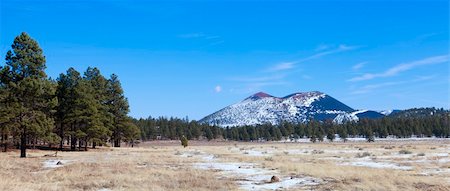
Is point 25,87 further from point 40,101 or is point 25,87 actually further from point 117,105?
point 117,105

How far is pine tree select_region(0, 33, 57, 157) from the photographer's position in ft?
116

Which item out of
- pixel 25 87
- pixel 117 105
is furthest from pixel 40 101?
pixel 117 105

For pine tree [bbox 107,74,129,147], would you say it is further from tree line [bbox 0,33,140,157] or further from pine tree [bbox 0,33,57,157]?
pine tree [bbox 0,33,57,157]

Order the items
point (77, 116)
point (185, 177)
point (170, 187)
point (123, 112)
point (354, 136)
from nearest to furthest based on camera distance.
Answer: point (170, 187) → point (185, 177) → point (77, 116) → point (123, 112) → point (354, 136)

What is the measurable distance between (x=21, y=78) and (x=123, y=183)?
2242cm

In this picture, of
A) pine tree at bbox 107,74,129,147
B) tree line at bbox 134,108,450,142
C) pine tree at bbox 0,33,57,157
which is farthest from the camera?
tree line at bbox 134,108,450,142

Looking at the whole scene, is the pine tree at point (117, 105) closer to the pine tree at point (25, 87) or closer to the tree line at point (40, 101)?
the tree line at point (40, 101)

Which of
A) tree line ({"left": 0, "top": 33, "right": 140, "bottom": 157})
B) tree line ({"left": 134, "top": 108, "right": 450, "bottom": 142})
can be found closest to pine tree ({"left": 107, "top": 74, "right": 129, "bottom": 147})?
tree line ({"left": 0, "top": 33, "right": 140, "bottom": 157})

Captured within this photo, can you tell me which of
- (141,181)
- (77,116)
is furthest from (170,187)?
(77,116)

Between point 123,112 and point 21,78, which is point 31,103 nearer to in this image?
point 21,78

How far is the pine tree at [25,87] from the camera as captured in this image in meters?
35.3

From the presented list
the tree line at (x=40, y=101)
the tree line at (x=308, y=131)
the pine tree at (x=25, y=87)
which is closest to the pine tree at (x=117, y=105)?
the tree line at (x=40, y=101)

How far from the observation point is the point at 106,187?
17625 mm

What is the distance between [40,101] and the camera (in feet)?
122
